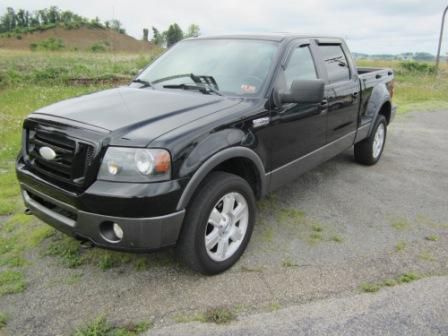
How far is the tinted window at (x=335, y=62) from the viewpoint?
4.38m

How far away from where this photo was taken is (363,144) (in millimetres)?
5695

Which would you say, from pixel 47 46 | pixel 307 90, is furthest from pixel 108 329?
pixel 47 46

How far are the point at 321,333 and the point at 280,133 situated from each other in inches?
66.7

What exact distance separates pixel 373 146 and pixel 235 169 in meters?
3.21

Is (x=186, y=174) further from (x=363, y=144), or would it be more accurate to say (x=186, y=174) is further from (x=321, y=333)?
(x=363, y=144)

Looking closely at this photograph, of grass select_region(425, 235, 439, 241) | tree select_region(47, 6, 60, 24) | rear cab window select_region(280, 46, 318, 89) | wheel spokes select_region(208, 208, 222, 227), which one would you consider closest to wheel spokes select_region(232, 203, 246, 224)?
wheel spokes select_region(208, 208, 222, 227)

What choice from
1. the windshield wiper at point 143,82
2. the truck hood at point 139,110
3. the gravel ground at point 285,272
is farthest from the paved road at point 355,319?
the windshield wiper at point 143,82

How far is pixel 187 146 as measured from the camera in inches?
102

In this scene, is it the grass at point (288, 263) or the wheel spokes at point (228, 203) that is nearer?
the wheel spokes at point (228, 203)

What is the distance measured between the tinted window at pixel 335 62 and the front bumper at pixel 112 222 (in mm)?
2689

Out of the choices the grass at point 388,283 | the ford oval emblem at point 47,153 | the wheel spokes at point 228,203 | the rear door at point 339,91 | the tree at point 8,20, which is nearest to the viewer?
the ford oval emblem at point 47,153

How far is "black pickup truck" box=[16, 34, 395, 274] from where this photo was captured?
2.50 m

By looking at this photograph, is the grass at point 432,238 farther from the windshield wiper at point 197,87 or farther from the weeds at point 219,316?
the windshield wiper at point 197,87

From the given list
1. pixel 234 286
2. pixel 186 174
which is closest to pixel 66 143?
pixel 186 174
